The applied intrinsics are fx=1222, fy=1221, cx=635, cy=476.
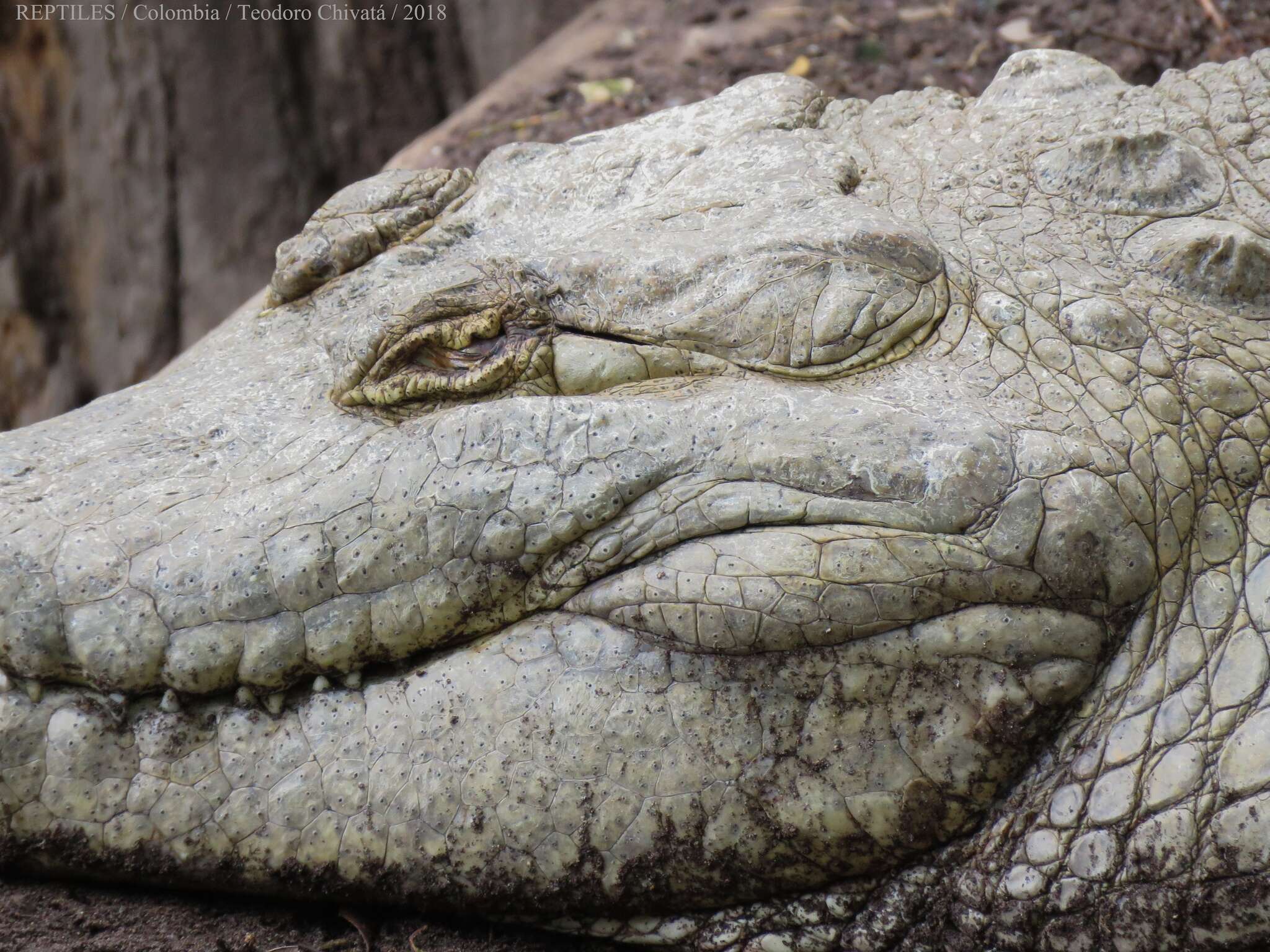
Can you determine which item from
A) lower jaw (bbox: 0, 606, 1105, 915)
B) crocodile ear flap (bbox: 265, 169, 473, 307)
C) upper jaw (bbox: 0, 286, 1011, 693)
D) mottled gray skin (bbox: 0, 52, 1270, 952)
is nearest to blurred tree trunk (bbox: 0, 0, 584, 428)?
crocodile ear flap (bbox: 265, 169, 473, 307)

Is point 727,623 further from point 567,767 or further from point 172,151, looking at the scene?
point 172,151

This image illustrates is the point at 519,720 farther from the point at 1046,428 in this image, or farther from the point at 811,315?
the point at 1046,428

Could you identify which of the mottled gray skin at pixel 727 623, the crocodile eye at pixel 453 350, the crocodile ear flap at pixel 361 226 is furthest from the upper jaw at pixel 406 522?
the crocodile ear flap at pixel 361 226

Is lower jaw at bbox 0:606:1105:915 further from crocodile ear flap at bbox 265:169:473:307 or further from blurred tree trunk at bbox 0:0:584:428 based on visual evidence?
blurred tree trunk at bbox 0:0:584:428

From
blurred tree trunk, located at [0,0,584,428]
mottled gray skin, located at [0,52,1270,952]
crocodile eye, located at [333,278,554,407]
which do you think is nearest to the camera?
mottled gray skin, located at [0,52,1270,952]

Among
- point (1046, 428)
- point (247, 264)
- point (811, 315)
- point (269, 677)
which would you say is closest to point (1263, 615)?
point (1046, 428)
